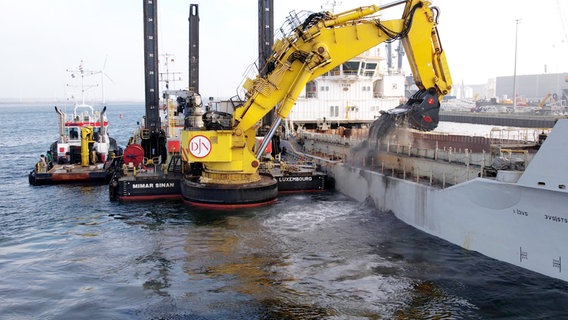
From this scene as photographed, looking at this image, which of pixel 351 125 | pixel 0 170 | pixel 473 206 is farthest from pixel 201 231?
pixel 0 170

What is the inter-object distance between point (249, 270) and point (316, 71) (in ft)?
38.9

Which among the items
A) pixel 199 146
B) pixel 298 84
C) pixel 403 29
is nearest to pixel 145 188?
pixel 199 146

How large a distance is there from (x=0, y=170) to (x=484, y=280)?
38945 millimetres

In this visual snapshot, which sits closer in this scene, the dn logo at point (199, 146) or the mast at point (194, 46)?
the dn logo at point (199, 146)

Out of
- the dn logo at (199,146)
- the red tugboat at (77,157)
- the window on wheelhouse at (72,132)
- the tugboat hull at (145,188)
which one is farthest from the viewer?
the window on wheelhouse at (72,132)

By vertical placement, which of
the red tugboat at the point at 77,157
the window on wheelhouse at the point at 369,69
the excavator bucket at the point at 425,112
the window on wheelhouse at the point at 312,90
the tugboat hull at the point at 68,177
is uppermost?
the window on wheelhouse at the point at 369,69

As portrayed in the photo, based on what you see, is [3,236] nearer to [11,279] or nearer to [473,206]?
[11,279]

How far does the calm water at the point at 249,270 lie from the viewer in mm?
13047

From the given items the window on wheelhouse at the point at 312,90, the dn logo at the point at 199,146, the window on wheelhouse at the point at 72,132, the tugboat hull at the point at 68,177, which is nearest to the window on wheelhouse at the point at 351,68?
the window on wheelhouse at the point at 312,90

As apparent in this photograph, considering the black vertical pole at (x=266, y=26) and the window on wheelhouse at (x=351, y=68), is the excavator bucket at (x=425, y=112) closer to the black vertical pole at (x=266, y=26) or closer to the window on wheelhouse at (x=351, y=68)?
the window on wheelhouse at (x=351, y=68)

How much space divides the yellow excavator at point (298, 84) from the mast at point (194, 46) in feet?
78.9

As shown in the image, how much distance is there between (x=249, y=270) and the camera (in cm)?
1593

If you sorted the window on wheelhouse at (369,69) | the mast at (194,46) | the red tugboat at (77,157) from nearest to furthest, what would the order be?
the red tugboat at (77,157) < the window on wheelhouse at (369,69) < the mast at (194,46)

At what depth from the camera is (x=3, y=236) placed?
65.6 feet
